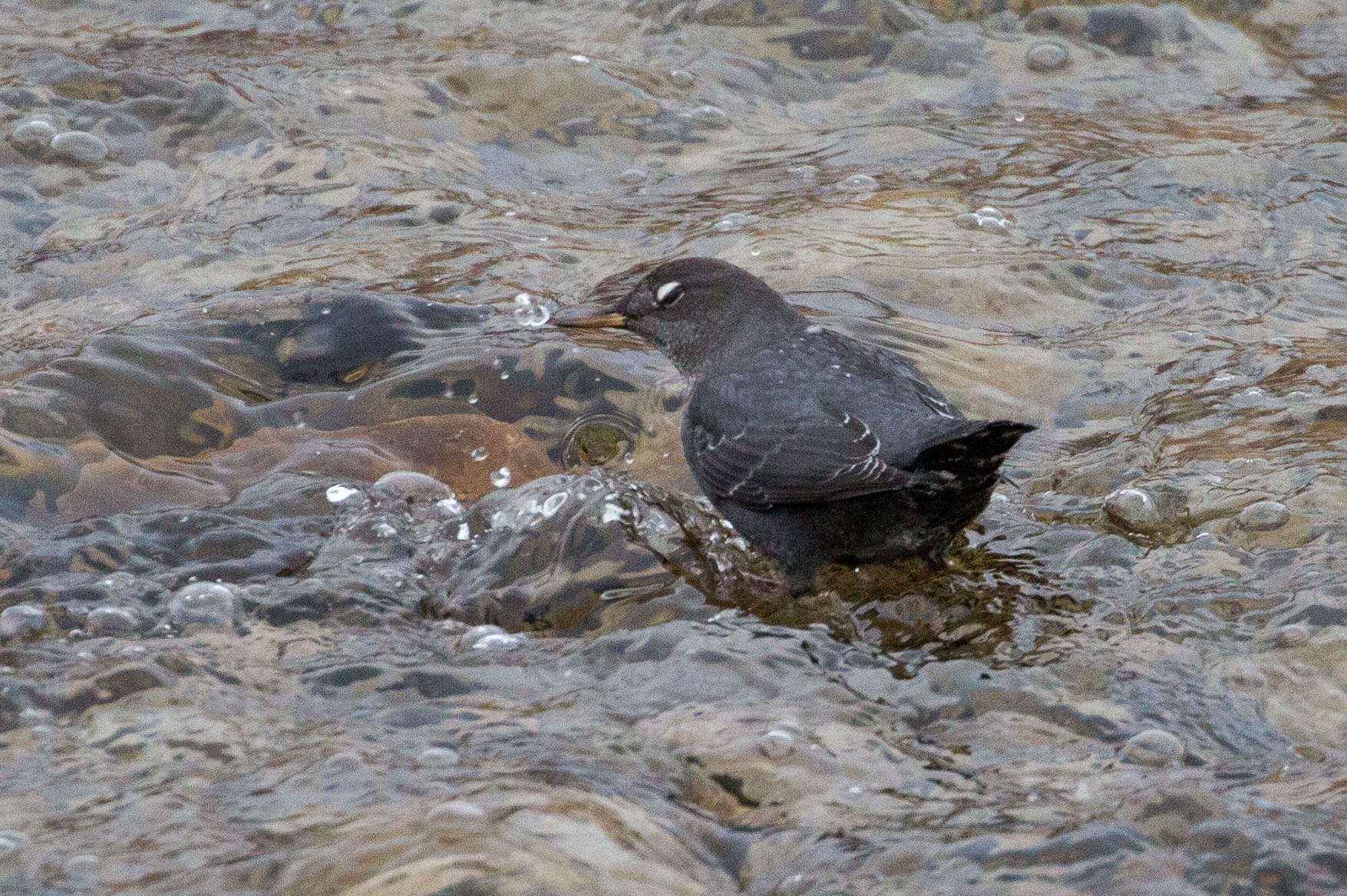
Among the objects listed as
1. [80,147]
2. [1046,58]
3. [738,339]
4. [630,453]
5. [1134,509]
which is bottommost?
[630,453]

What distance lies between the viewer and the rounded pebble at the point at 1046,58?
27.2 ft

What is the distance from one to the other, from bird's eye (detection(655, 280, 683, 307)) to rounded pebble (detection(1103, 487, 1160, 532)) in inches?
68.9

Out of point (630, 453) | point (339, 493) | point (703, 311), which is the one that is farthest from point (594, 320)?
point (339, 493)

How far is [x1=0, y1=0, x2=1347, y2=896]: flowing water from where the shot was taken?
327cm

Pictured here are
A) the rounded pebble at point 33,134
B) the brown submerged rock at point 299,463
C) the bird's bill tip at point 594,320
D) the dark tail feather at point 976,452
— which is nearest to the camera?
the dark tail feather at point 976,452

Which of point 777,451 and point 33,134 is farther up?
point 33,134

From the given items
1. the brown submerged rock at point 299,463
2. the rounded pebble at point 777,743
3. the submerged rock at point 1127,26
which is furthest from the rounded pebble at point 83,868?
the submerged rock at point 1127,26

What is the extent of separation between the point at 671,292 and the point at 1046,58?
3.95m

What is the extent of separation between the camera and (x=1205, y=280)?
6484mm

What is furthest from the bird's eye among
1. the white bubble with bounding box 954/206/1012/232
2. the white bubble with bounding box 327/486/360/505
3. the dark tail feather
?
the white bubble with bounding box 954/206/1012/232

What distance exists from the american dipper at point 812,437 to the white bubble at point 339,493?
3.92 ft

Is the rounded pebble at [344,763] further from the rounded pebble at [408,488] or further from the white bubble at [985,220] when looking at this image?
the white bubble at [985,220]

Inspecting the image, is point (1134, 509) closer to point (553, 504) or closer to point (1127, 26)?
point (553, 504)

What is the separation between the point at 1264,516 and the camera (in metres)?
4.68
